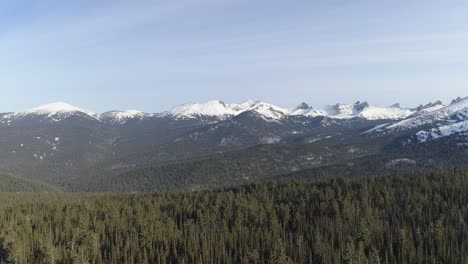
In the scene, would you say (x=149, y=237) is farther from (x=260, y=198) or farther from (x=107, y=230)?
(x=260, y=198)

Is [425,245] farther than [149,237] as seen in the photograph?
No

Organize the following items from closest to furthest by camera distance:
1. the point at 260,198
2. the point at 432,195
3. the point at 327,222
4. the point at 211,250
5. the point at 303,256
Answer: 1. the point at 303,256
2. the point at 211,250
3. the point at 327,222
4. the point at 432,195
5. the point at 260,198

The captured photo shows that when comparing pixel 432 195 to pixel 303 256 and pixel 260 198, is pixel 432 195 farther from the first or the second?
pixel 303 256

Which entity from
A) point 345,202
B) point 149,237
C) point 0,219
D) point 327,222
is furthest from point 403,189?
point 0,219

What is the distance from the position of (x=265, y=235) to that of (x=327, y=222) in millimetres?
23592

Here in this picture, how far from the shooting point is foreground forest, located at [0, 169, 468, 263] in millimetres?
114062

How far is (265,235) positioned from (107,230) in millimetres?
59689

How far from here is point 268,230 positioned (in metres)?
146

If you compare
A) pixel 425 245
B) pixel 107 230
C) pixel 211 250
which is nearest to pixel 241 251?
pixel 211 250

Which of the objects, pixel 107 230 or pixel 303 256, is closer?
pixel 303 256

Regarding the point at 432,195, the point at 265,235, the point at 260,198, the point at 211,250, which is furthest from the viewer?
the point at 260,198

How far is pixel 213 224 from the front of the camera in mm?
158875

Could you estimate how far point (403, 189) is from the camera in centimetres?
18725

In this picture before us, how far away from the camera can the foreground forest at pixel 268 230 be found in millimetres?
114062
